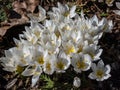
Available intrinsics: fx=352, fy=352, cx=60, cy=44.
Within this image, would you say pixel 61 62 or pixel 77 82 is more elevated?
pixel 61 62

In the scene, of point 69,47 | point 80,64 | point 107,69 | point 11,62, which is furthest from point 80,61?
point 11,62

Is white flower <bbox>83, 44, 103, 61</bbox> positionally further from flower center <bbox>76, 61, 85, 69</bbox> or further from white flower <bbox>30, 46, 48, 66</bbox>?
white flower <bbox>30, 46, 48, 66</bbox>

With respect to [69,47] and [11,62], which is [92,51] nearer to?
[69,47]

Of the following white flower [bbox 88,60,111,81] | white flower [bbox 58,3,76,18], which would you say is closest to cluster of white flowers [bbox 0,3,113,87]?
white flower [bbox 88,60,111,81]

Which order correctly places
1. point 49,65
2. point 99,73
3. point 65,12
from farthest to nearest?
point 65,12 < point 99,73 < point 49,65

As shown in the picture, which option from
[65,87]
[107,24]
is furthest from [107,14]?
[65,87]

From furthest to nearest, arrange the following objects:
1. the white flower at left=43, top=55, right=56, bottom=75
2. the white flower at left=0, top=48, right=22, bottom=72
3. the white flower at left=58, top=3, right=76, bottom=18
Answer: the white flower at left=58, top=3, right=76, bottom=18, the white flower at left=0, top=48, right=22, bottom=72, the white flower at left=43, top=55, right=56, bottom=75

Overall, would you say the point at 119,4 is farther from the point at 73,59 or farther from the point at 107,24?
the point at 73,59

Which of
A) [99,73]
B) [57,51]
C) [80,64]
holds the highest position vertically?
[57,51]
